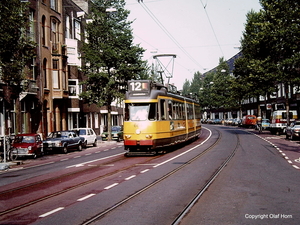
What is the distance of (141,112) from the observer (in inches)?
767

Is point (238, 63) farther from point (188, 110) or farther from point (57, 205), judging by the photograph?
point (57, 205)

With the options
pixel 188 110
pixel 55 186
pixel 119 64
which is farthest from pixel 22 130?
pixel 55 186

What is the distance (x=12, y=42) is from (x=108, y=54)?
55.7 feet

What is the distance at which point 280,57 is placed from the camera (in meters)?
39.4

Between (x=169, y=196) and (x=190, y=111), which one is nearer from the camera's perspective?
(x=169, y=196)

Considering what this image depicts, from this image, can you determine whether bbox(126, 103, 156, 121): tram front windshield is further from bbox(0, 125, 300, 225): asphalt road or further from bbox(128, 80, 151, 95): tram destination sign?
bbox(0, 125, 300, 225): asphalt road

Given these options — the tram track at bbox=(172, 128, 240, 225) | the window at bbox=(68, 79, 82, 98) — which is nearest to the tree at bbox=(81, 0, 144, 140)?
the window at bbox=(68, 79, 82, 98)

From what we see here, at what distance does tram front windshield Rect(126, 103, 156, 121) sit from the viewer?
1939 centimetres

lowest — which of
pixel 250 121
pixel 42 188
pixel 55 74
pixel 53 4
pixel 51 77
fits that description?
pixel 42 188

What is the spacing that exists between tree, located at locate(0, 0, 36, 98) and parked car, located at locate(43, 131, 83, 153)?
7.00m

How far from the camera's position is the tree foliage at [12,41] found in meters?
18.2

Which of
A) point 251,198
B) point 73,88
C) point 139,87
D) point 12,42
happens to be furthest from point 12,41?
point 73,88

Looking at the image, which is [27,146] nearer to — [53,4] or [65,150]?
[65,150]

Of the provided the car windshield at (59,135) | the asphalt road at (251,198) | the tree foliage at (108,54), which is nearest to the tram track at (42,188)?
the asphalt road at (251,198)
